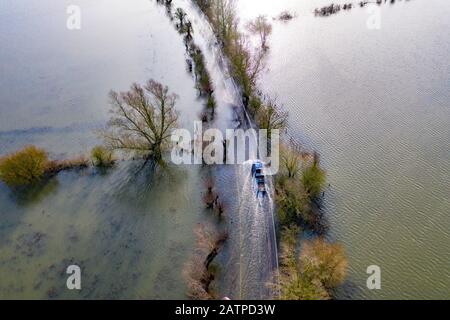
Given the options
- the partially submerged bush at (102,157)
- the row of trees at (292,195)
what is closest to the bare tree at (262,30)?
the row of trees at (292,195)

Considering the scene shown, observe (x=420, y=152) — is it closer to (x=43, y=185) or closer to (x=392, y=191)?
(x=392, y=191)

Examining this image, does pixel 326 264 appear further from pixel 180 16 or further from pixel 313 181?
pixel 180 16

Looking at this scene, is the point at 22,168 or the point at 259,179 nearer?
the point at 259,179

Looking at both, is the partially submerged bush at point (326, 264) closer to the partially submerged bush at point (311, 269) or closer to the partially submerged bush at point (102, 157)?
the partially submerged bush at point (311, 269)

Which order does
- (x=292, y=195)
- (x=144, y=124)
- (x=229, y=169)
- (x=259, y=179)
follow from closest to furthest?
(x=292, y=195), (x=259, y=179), (x=229, y=169), (x=144, y=124)

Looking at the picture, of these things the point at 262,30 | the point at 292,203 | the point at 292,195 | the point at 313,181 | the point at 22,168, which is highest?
the point at 262,30

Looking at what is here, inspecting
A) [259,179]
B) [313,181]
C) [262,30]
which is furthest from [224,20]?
[313,181]
